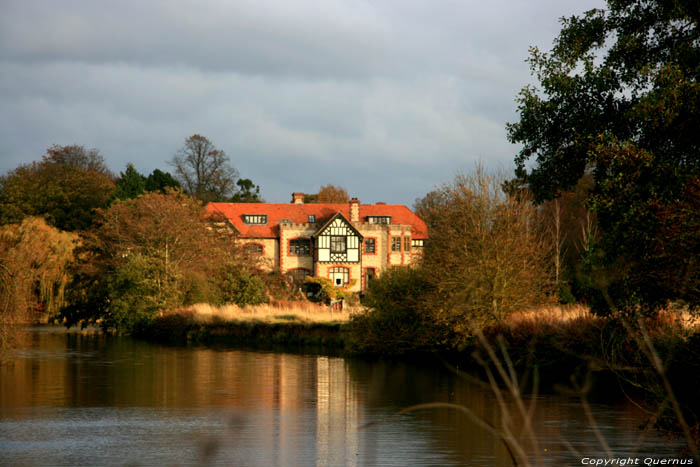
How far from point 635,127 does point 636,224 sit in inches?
144

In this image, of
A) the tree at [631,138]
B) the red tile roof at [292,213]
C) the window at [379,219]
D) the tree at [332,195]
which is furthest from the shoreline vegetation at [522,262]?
the tree at [332,195]

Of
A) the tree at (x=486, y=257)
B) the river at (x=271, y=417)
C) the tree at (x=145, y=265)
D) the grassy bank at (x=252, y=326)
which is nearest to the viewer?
the river at (x=271, y=417)

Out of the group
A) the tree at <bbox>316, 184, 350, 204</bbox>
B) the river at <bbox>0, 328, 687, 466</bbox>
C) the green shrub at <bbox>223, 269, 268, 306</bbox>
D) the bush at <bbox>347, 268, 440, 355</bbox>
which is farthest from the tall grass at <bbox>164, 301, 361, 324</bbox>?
the tree at <bbox>316, 184, 350, 204</bbox>

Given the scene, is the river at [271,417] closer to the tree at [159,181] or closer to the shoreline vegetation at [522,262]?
the shoreline vegetation at [522,262]

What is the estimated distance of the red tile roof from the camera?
225 feet

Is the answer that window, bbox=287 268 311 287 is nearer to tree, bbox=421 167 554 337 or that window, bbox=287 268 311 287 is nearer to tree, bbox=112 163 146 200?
tree, bbox=112 163 146 200

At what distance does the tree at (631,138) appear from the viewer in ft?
43.9

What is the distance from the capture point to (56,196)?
2394 inches

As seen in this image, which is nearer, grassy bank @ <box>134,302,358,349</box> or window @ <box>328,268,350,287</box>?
grassy bank @ <box>134,302,358,349</box>

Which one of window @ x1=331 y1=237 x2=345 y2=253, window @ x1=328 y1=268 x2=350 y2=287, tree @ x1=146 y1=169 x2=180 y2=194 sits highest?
tree @ x1=146 y1=169 x2=180 y2=194

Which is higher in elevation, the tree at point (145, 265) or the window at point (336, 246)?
the window at point (336, 246)

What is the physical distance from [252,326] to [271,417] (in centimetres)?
2297

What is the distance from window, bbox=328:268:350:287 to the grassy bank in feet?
71.9

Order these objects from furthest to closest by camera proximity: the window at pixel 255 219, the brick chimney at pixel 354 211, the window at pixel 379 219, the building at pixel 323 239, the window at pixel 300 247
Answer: the window at pixel 379 219, the window at pixel 255 219, the brick chimney at pixel 354 211, the window at pixel 300 247, the building at pixel 323 239
